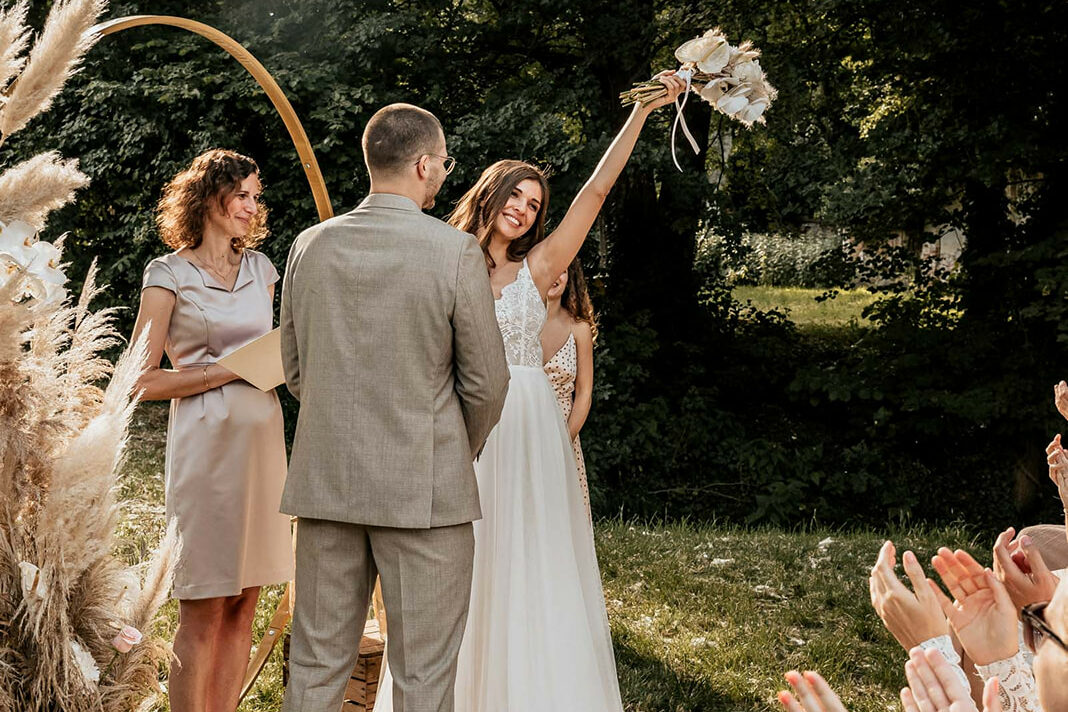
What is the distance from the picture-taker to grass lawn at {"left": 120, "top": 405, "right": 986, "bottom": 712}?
432cm

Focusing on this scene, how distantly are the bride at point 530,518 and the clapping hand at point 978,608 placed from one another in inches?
66.2

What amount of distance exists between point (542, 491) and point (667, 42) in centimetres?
716

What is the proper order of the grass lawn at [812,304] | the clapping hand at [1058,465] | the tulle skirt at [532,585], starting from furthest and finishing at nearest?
the grass lawn at [812,304] → the tulle skirt at [532,585] → the clapping hand at [1058,465]

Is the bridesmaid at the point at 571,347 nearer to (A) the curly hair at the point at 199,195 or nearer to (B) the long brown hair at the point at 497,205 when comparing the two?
(B) the long brown hair at the point at 497,205

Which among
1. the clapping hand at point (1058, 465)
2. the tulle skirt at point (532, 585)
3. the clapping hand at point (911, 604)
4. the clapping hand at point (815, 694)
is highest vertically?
the clapping hand at point (1058, 465)

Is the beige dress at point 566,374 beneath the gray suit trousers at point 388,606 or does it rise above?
above

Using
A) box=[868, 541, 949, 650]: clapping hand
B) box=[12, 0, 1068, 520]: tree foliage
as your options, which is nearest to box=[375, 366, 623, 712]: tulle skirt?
box=[868, 541, 949, 650]: clapping hand

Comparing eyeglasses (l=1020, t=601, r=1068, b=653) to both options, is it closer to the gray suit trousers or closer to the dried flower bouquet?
the gray suit trousers

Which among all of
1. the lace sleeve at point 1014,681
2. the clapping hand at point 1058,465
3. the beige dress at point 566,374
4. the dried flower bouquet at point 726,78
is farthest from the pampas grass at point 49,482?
the beige dress at point 566,374

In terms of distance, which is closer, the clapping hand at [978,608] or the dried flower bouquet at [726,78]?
the clapping hand at [978,608]

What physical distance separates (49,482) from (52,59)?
701mm

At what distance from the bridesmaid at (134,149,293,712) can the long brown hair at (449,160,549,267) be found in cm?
75

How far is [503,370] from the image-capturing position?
2805mm

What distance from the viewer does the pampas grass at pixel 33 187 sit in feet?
5.72
